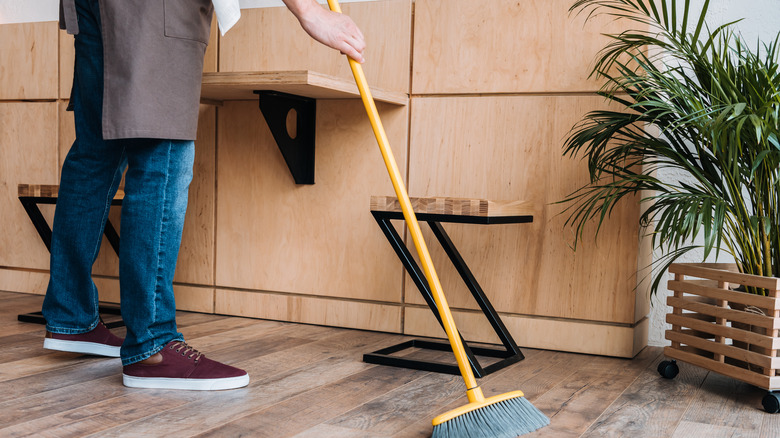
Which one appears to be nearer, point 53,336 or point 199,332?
point 53,336

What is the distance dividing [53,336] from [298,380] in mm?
614

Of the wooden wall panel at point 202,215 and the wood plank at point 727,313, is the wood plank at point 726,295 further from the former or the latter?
the wooden wall panel at point 202,215

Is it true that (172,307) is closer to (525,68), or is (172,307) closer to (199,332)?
(199,332)

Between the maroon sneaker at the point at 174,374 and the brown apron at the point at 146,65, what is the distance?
1.59 feet

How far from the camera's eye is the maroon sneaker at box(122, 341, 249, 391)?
1.59 metres

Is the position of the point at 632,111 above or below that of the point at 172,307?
above

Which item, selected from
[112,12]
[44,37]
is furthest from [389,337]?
[44,37]

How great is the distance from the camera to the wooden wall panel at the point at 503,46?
2.11 meters

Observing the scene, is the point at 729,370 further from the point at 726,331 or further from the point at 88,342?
the point at 88,342

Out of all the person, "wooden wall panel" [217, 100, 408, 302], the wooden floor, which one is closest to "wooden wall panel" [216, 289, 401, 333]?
"wooden wall panel" [217, 100, 408, 302]

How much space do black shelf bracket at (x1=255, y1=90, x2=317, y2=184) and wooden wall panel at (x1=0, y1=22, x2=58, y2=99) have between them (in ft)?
3.58

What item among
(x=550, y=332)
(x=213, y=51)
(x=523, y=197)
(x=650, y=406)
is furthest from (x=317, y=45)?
(x=650, y=406)

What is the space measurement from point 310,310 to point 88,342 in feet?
2.65

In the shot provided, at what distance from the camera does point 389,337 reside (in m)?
2.29
